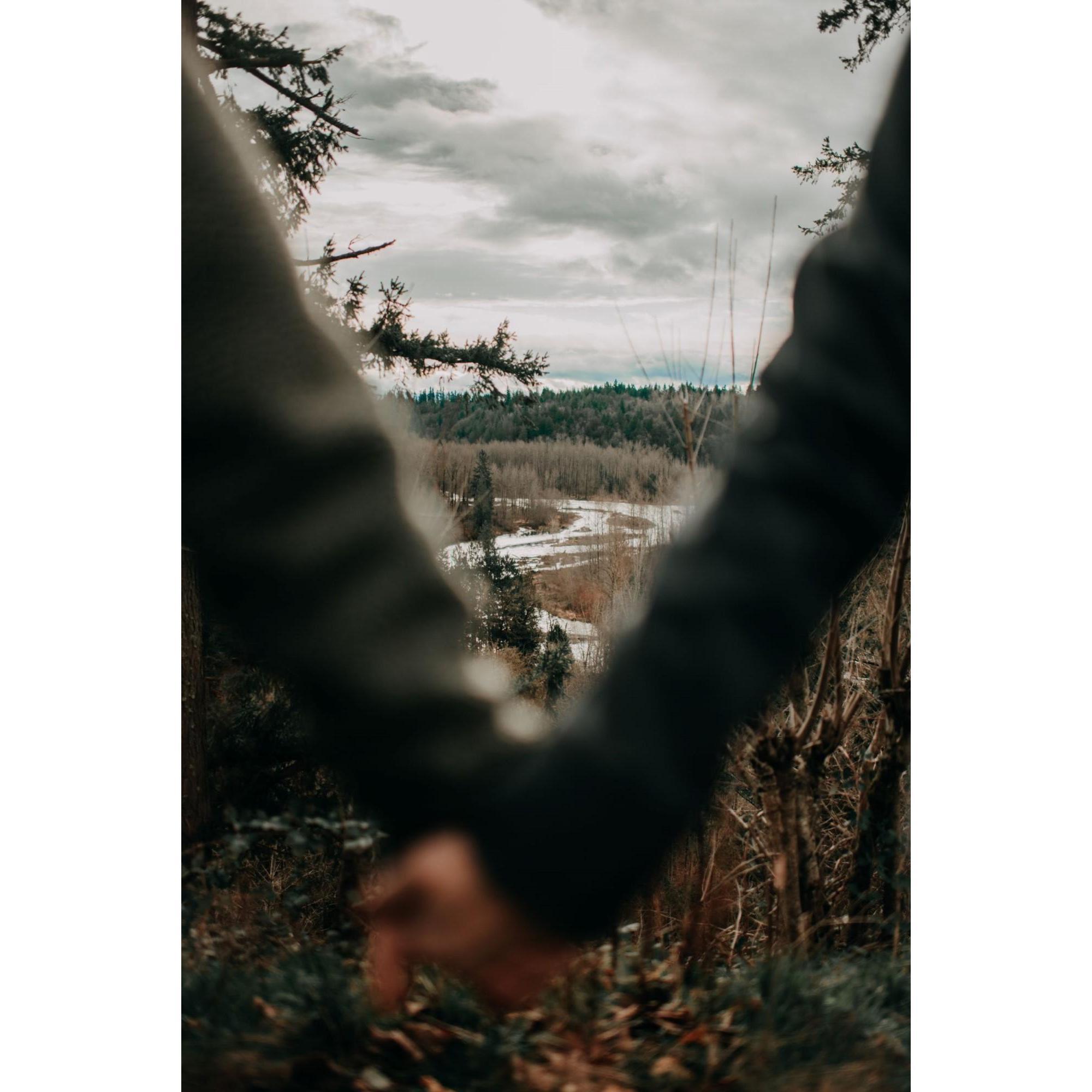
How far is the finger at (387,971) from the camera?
56 cm

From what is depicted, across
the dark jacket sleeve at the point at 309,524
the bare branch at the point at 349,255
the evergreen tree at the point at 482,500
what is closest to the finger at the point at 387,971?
the dark jacket sleeve at the point at 309,524

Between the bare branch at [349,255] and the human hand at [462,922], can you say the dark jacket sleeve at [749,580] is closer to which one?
the human hand at [462,922]

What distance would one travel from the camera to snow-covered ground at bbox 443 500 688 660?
971 mm

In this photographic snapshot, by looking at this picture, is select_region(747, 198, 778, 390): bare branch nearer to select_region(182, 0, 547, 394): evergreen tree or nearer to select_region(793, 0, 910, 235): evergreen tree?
select_region(793, 0, 910, 235): evergreen tree

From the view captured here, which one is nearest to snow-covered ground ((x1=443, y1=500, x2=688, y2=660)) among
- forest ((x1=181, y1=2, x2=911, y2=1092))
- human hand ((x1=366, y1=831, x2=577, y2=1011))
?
forest ((x1=181, y1=2, x2=911, y2=1092))

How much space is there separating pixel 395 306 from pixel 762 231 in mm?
444

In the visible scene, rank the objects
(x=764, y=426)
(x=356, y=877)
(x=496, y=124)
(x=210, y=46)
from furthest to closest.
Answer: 1. (x=496, y=124)
2. (x=210, y=46)
3. (x=356, y=877)
4. (x=764, y=426)

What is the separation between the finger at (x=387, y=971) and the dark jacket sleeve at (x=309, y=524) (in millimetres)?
136

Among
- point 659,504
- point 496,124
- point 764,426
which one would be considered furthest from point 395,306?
point 764,426

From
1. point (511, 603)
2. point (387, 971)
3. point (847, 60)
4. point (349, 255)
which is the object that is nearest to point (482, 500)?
point (511, 603)

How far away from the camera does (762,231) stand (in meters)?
0.96

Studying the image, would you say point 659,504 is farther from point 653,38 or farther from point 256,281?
point 256,281

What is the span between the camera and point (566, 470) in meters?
1.09

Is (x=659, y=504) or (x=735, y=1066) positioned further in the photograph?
(x=659, y=504)
